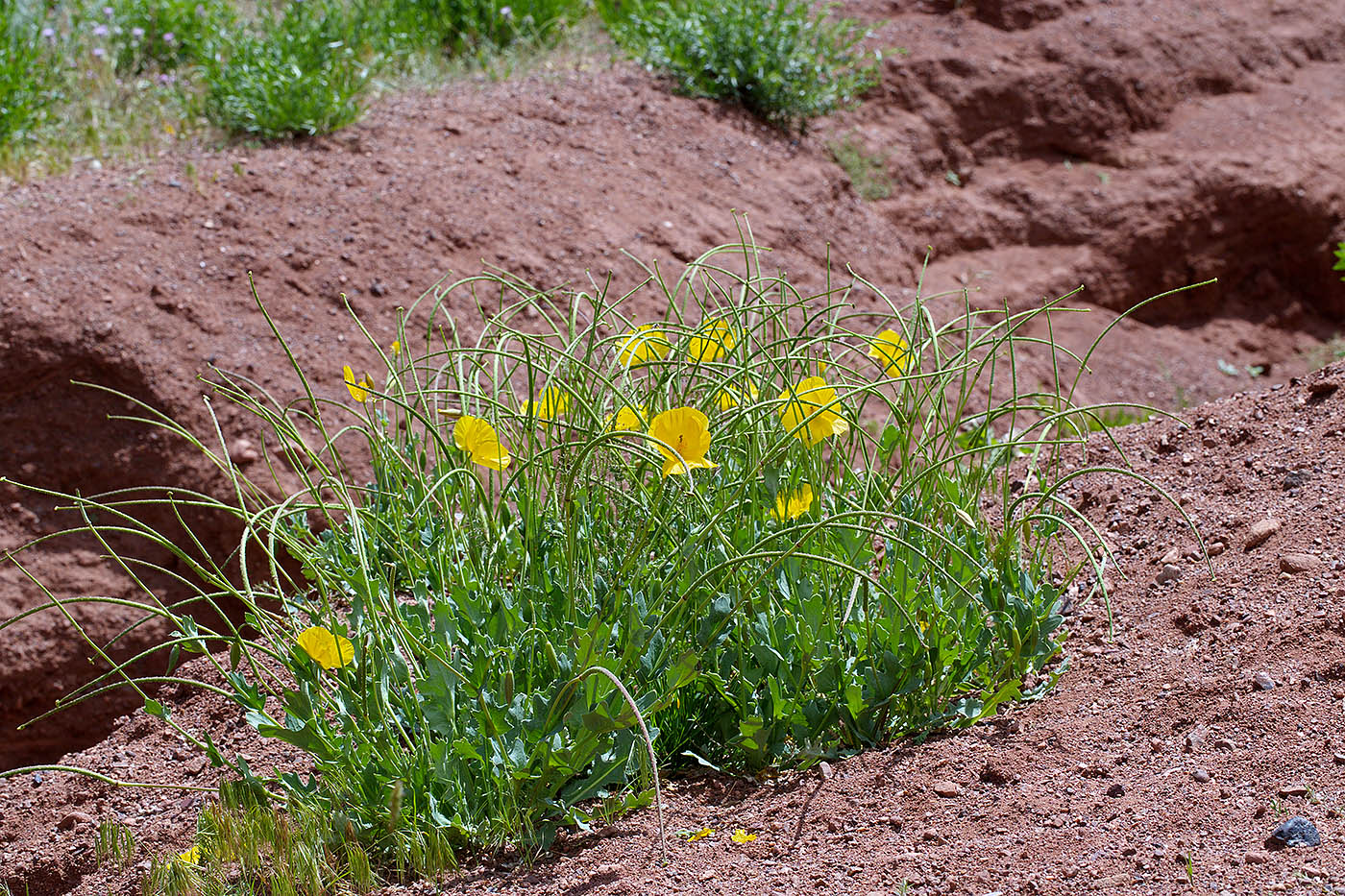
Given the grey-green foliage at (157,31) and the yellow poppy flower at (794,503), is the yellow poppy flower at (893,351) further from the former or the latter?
the grey-green foliage at (157,31)

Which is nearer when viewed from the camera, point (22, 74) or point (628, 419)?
point (628, 419)

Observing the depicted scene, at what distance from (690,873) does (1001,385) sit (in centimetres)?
299

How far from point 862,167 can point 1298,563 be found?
336 cm

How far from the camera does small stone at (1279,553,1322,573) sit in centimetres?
205

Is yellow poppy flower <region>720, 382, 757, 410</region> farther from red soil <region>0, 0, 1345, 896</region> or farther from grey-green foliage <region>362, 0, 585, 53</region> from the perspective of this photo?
grey-green foliage <region>362, 0, 585, 53</region>

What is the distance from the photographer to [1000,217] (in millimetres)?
5250

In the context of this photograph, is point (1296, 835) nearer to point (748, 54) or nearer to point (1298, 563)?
point (1298, 563)

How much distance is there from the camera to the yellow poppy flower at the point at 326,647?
1.65m

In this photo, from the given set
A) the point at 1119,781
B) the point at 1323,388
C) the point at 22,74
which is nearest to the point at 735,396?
the point at 1119,781

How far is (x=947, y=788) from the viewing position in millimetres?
1736

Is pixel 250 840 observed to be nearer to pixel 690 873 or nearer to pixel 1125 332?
pixel 690 873

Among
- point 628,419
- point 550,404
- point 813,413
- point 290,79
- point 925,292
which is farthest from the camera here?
point 925,292

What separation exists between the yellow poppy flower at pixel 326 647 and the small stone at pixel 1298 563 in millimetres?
1552

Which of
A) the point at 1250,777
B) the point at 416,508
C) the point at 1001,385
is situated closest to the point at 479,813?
the point at 416,508
